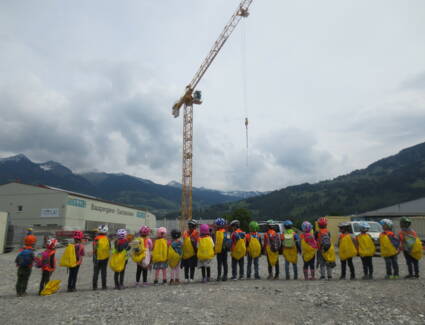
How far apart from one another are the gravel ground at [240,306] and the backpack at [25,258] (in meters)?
1.20

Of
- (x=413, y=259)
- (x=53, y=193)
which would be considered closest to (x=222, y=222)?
(x=413, y=259)

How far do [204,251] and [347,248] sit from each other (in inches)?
173

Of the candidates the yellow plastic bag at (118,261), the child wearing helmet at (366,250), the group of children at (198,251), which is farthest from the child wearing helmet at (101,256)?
the child wearing helmet at (366,250)

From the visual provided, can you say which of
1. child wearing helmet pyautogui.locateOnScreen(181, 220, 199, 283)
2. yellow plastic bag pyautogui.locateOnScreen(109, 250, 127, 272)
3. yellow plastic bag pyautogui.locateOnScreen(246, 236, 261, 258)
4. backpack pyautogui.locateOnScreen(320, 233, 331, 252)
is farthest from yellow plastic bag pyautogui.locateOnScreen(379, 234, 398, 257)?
yellow plastic bag pyautogui.locateOnScreen(109, 250, 127, 272)

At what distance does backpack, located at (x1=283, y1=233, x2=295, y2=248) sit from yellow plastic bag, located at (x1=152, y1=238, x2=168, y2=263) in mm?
3863

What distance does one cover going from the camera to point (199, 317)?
5.64 m

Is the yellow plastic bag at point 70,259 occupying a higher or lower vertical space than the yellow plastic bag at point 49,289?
higher

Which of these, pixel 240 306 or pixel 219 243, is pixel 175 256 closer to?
pixel 219 243

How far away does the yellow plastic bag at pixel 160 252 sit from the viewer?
31.1ft

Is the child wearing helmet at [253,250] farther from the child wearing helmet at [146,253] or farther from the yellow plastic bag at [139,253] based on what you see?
the yellow plastic bag at [139,253]

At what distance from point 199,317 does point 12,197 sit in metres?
57.4

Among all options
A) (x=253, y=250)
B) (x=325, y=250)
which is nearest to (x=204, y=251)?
(x=253, y=250)

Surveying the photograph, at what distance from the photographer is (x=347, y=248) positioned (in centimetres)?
952

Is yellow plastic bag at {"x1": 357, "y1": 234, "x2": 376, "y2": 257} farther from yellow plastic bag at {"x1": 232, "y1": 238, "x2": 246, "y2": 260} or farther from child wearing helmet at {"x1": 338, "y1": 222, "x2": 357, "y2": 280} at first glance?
yellow plastic bag at {"x1": 232, "y1": 238, "x2": 246, "y2": 260}
